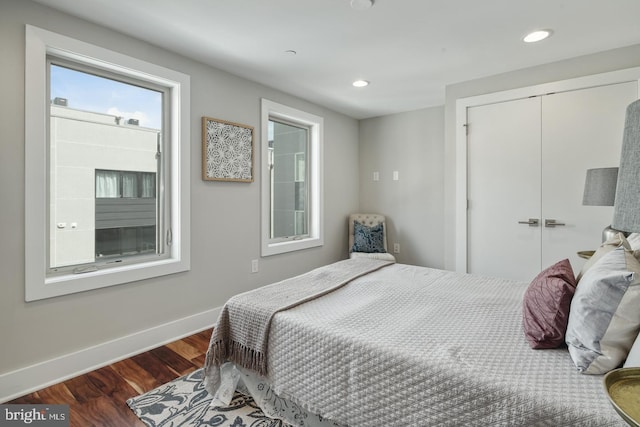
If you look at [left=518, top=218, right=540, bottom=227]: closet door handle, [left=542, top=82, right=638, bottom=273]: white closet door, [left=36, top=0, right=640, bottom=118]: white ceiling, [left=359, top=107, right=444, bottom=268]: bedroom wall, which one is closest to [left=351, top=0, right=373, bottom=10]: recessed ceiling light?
[left=36, top=0, right=640, bottom=118]: white ceiling

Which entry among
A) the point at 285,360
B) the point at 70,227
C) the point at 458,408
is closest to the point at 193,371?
the point at 285,360

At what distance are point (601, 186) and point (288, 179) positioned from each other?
2934 millimetres

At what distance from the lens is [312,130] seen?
4.21 metres

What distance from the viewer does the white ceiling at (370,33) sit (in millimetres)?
2033

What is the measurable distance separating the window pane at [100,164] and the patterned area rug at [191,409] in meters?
1.11

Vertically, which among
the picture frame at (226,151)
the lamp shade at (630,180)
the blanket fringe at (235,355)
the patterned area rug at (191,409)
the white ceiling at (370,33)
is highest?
the white ceiling at (370,33)

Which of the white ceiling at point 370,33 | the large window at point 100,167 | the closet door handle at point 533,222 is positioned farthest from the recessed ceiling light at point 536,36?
the large window at point 100,167

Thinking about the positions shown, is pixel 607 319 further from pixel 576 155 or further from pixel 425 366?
pixel 576 155

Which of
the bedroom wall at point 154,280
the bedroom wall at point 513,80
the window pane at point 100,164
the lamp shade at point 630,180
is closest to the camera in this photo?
the lamp shade at point 630,180

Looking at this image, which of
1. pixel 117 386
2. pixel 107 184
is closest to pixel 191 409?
pixel 117 386

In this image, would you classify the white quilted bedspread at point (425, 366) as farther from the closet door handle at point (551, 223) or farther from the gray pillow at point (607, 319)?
the closet door handle at point (551, 223)

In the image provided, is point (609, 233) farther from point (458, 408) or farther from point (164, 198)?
point (164, 198)

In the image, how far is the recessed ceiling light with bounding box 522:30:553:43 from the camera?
235 cm

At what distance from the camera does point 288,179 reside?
4020 mm
